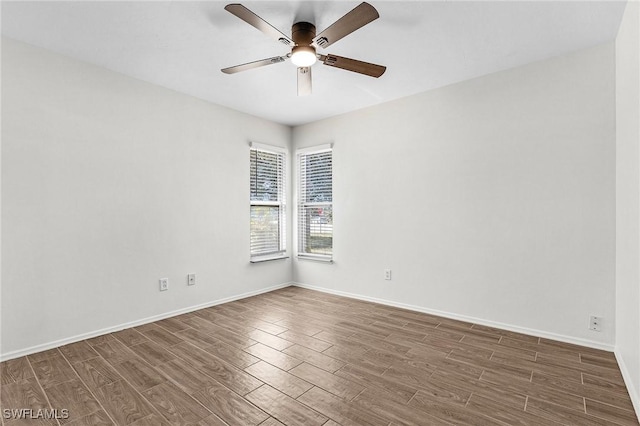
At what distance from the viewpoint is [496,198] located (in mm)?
3105

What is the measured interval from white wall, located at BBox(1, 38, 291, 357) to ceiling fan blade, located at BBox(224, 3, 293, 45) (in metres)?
1.90

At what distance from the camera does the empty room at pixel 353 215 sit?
2.02 m

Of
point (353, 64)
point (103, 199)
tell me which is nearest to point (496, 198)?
point (353, 64)

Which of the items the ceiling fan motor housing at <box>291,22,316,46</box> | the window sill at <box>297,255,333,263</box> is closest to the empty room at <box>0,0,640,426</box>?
the ceiling fan motor housing at <box>291,22,316,46</box>

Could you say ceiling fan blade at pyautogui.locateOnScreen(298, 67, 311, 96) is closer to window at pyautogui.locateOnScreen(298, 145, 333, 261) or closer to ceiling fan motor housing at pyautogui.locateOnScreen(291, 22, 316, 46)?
ceiling fan motor housing at pyautogui.locateOnScreen(291, 22, 316, 46)

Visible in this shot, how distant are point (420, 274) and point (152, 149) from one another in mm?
3262

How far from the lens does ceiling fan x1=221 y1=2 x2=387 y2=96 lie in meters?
1.85

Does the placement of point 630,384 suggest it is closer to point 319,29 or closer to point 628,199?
point 628,199

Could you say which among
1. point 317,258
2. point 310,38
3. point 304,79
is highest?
point 310,38

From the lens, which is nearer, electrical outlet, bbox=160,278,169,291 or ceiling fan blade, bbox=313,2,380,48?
ceiling fan blade, bbox=313,2,380,48

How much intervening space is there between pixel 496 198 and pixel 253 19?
2.67 metres

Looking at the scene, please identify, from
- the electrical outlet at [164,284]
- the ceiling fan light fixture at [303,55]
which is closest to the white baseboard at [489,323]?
the electrical outlet at [164,284]

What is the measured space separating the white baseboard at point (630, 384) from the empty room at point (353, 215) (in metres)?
0.03

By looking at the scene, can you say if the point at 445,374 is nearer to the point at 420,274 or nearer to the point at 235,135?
the point at 420,274
